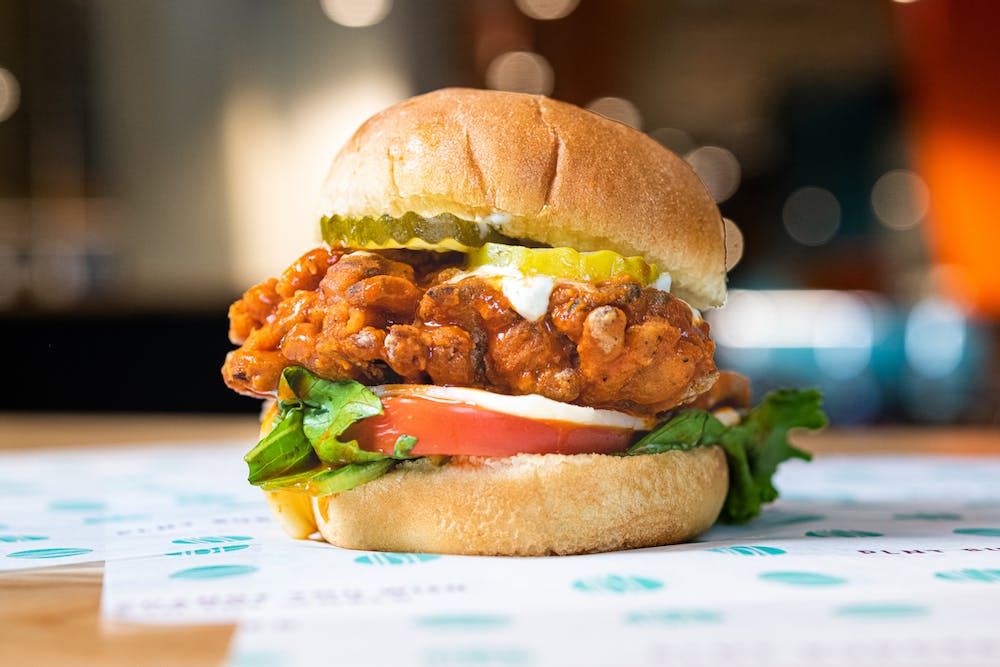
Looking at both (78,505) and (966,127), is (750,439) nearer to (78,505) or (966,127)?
(78,505)

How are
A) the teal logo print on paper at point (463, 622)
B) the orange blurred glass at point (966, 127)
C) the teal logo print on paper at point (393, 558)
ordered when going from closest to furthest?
the teal logo print on paper at point (463, 622) → the teal logo print on paper at point (393, 558) → the orange blurred glass at point (966, 127)

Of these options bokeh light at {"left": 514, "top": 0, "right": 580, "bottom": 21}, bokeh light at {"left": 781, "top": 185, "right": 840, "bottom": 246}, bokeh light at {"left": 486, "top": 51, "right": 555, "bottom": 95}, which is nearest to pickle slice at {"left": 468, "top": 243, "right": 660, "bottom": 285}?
bokeh light at {"left": 486, "top": 51, "right": 555, "bottom": 95}

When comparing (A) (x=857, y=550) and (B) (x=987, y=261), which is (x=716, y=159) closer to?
(B) (x=987, y=261)

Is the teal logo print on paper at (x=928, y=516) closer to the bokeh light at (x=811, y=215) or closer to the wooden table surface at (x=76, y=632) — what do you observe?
the wooden table surface at (x=76, y=632)

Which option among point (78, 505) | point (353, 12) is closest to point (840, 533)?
point (78, 505)

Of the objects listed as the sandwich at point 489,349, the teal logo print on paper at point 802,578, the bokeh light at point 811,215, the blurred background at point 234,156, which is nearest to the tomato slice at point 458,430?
the sandwich at point 489,349

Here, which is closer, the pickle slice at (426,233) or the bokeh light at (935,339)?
the pickle slice at (426,233)

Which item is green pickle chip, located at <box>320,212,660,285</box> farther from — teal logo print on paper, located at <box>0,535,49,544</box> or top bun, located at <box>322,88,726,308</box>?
teal logo print on paper, located at <box>0,535,49,544</box>
